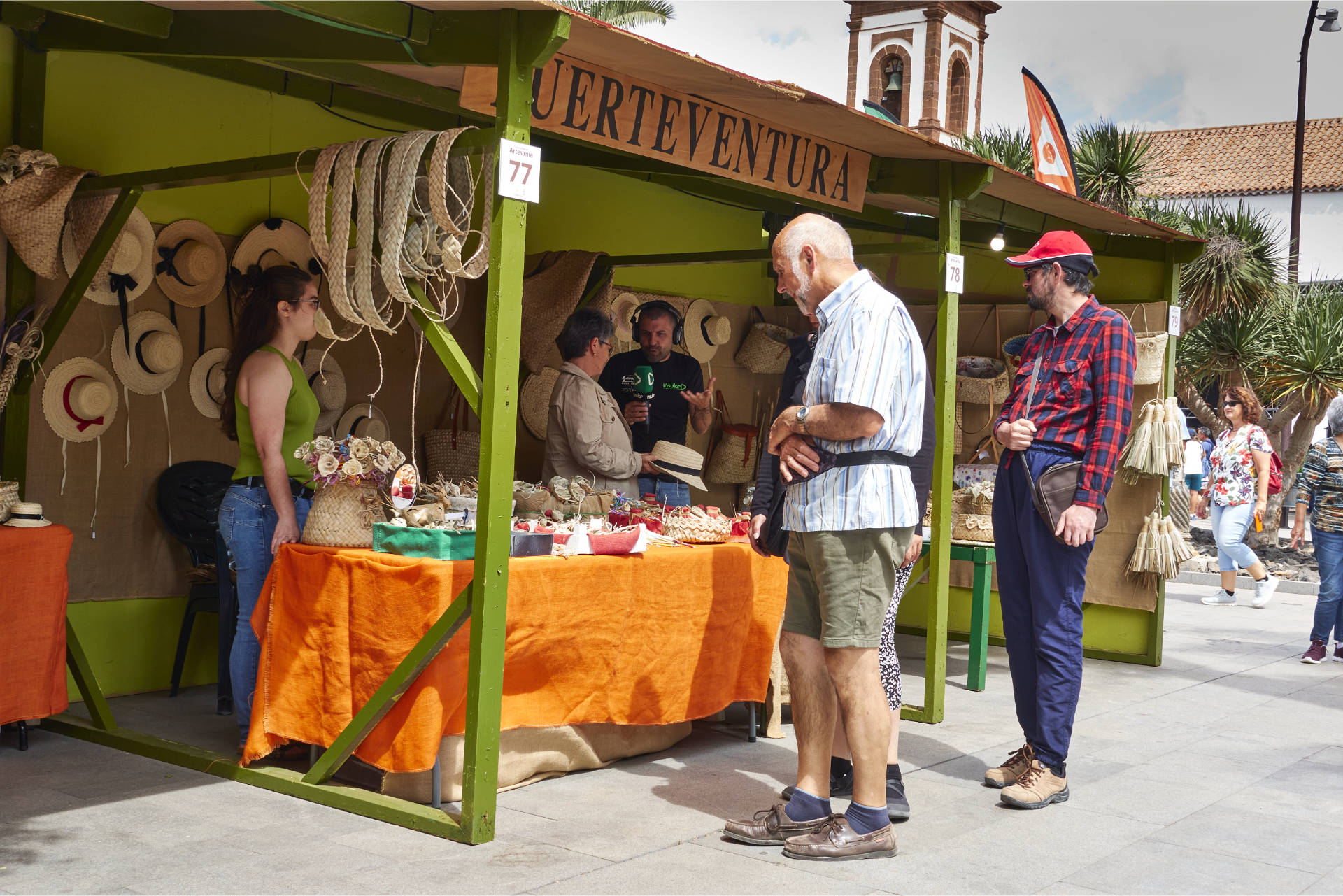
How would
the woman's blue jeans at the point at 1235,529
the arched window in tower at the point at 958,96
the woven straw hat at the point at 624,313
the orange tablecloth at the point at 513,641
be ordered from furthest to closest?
the arched window in tower at the point at 958,96 → the woman's blue jeans at the point at 1235,529 → the woven straw hat at the point at 624,313 → the orange tablecloth at the point at 513,641

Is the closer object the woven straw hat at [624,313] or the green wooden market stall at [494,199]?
the green wooden market stall at [494,199]

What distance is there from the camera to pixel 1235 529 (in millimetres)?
11047

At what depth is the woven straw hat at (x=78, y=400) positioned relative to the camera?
529 cm

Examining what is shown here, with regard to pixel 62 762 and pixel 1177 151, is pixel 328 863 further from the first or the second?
pixel 1177 151

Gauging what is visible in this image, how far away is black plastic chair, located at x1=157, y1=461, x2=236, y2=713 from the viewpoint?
5660 millimetres

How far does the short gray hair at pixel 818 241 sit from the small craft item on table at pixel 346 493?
1.50 meters

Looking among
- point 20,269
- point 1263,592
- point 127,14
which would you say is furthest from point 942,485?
point 1263,592

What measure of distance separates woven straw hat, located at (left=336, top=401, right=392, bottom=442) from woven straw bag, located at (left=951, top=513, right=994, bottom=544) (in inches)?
124

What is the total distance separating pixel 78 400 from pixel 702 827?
3.17 metres

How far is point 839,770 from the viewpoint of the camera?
454 cm

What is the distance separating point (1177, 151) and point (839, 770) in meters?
39.2

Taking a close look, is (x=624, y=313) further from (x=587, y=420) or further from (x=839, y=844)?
(x=839, y=844)

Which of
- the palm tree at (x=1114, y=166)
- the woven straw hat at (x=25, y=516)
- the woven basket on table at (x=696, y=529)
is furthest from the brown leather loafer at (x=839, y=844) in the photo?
the palm tree at (x=1114, y=166)

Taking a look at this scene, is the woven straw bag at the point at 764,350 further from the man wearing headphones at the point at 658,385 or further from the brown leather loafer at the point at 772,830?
the brown leather loafer at the point at 772,830
